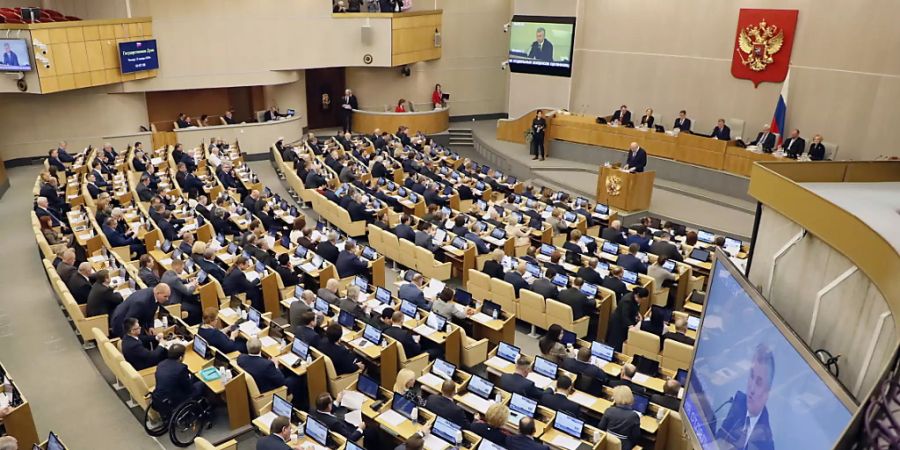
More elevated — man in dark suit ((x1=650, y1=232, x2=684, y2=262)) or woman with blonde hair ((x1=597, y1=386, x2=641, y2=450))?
man in dark suit ((x1=650, y1=232, x2=684, y2=262))

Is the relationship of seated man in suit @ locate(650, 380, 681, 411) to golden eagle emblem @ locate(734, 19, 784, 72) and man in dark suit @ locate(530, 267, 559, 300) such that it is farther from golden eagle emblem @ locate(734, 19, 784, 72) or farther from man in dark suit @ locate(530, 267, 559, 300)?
golden eagle emblem @ locate(734, 19, 784, 72)

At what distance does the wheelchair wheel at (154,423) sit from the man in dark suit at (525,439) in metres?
4.12

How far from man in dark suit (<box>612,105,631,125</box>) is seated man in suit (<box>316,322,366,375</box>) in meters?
13.8

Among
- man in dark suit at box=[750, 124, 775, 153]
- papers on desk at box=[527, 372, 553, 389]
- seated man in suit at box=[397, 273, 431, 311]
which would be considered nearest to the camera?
papers on desk at box=[527, 372, 553, 389]

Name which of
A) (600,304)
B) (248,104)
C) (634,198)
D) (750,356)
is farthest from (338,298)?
(248,104)

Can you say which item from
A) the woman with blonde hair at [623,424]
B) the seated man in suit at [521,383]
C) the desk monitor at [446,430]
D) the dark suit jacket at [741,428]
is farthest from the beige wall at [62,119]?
the dark suit jacket at [741,428]

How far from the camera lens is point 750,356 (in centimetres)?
493

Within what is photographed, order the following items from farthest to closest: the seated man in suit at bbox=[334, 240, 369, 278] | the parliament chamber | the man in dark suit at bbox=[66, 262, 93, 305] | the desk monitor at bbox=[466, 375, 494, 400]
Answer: the seated man in suit at bbox=[334, 240, 369, 278] → the man in dark suit at bbox=[66, 262, 93, 305] → the desk monitor at bbox=[466, 375, 494, 400] → the parliament chamber

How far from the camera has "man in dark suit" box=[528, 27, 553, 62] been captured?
22.6m

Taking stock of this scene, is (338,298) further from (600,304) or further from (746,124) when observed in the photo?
(746,124)

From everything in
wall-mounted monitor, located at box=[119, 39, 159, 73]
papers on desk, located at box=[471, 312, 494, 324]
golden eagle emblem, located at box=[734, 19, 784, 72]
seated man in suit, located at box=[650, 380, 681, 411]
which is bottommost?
papers on desk, located at box=[471, 312, 494, 324]

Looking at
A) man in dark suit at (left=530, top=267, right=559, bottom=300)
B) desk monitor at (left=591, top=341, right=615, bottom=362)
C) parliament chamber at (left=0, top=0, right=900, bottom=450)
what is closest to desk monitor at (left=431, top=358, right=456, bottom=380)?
parliament chamber at (left=0, top=0, right=900, bottom=450)

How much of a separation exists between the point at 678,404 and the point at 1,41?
17.6 meters

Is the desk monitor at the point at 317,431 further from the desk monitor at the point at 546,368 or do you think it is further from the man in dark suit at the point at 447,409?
the desk monitor at the point at 546,368
